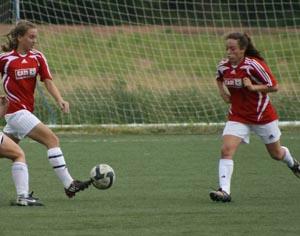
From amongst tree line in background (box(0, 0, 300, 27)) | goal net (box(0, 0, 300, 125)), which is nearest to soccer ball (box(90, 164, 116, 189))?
goal net (box(0, 0, 300, 125))

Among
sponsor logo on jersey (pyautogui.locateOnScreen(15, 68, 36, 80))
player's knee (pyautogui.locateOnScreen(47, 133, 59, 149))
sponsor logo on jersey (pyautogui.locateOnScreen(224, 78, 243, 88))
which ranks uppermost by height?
sponsor logo on jersey (pyautogui.locateOnScreen(15, 68, 36, 80))

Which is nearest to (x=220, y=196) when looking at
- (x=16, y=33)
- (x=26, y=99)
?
(x=26, y=99)

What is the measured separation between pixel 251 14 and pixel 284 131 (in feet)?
8.27

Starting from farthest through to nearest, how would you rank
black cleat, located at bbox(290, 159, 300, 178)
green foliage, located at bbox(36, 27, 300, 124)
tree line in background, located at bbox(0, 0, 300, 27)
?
1. tree line in background, located at bbox(0, 0, 300, 27)
2. green foliage, located at bbox(36, 27, 300, 124)
3. black cleat, located at bbox(290, 159, 300, 178)

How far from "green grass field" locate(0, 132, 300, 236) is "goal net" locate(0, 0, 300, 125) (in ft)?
7.44

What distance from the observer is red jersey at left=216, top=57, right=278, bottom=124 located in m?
9.65

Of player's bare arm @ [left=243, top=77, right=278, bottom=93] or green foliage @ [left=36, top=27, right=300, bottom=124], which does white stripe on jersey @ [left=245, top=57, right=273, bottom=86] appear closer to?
player's bare arm @ [left=243, top=77, right=278, bottom=93]

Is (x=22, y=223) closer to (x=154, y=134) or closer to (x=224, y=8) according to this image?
A: (x=154, y=134)


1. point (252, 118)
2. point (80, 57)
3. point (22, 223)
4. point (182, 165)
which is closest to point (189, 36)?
point (80, 57)

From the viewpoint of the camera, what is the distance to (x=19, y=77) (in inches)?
370

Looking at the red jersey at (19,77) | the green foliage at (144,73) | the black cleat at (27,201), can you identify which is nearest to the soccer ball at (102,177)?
the black cleat at (27,201)

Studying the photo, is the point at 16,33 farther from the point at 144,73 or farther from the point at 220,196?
the point at 144,73

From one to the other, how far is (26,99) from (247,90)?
1.99 m

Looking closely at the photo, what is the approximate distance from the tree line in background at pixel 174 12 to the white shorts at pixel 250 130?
8.17 meters
